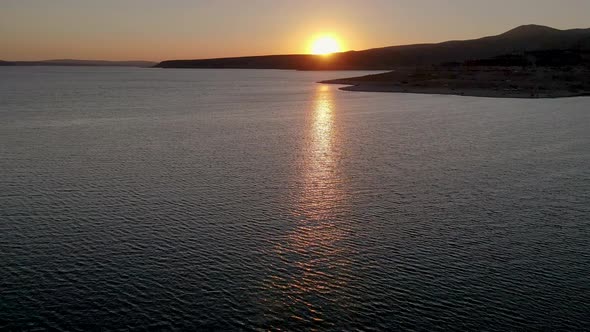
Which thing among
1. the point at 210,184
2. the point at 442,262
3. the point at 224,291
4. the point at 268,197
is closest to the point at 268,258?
the point at 224,291

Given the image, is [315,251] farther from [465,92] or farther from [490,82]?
[490,82]

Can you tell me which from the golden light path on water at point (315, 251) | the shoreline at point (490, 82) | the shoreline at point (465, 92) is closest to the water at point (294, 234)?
the golden light path on water at point (315, 251)

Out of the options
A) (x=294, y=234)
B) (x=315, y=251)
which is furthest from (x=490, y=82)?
(x=315, y=251)

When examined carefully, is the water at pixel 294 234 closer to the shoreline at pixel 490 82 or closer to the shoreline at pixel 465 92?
the shoreline at pixel 465 92

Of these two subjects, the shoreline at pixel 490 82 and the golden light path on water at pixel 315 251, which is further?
the shoreline at pixel 490 82

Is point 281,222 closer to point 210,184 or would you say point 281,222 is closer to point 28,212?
point 210,184

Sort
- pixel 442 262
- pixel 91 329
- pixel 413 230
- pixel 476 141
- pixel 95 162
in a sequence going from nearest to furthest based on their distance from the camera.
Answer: pixel 91 329 → pixel 442 262 → pixel 413 230 → pixel 95 162 → pixel 476 141

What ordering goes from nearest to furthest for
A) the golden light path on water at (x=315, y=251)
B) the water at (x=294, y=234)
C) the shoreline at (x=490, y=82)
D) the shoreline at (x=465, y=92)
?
1. the water at (x=294, y=234)
2. the golden light path on water at (x=315, y=251)
3. the shoreline at (x=465, y=92)
4. the shoreline at (x=490, y=82)
